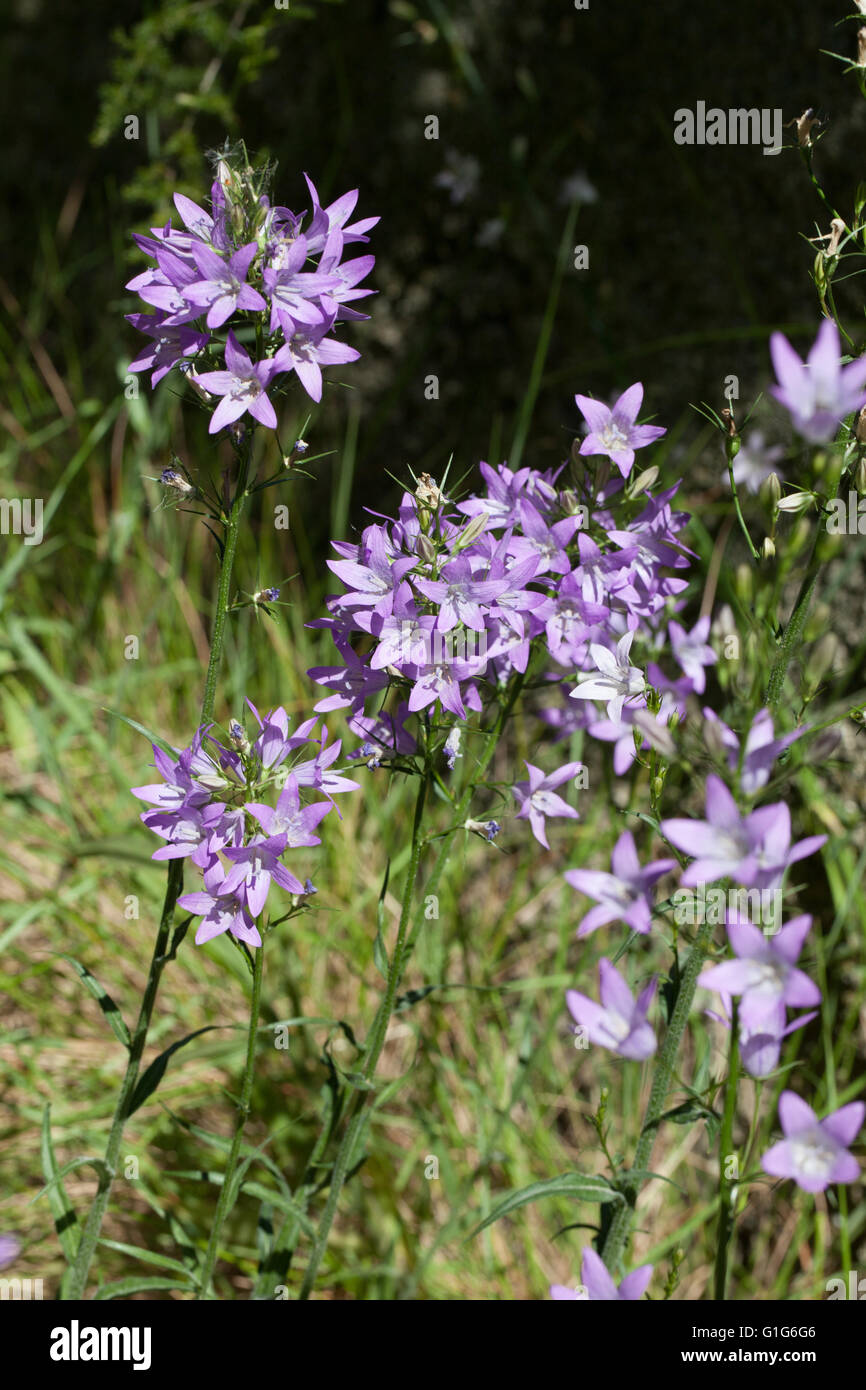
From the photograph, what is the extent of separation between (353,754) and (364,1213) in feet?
4.64

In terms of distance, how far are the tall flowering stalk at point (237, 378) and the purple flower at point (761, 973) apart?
0.57m

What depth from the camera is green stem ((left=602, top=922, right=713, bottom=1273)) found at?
59.9 inches

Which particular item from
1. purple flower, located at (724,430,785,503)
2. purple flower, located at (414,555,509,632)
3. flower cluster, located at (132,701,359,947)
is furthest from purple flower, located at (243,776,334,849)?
purple flower, located at (724,430,785,503)

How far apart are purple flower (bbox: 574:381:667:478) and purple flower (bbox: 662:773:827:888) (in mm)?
660

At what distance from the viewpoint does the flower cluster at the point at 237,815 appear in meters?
1.48

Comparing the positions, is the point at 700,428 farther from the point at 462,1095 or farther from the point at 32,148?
the point at 32,148

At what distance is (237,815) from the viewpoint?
1.50 m

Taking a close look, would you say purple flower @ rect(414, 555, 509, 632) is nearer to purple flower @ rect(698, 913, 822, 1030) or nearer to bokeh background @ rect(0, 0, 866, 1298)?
purple flower @ rect(698, 913, 822, 1030)

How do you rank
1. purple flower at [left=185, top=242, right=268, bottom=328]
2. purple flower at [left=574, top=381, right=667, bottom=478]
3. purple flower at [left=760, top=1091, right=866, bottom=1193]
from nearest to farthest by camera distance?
purple flower at [left=760, top=1091, right=866, bottom=1193] < purple flower at [left=185, top=242, right=268, bottom=328] < purple flower at [left=574, top=381, right=667, bottom=478]

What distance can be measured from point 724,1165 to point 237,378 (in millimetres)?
1156

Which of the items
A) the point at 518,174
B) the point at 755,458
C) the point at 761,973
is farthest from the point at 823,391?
the point at 518,174

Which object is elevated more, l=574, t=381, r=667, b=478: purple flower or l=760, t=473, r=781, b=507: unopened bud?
l=574, t=381, r=667, b=478: purple flower

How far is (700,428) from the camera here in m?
3.25

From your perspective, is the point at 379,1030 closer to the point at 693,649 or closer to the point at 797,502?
the point at 693,649
